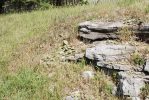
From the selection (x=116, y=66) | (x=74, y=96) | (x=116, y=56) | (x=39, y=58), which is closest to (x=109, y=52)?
(x=116, y=56)

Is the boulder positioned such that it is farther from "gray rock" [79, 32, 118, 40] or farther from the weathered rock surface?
the weathered rock surface

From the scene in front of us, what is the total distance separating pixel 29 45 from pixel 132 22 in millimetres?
3911

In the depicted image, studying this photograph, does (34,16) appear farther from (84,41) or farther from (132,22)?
(132,22)

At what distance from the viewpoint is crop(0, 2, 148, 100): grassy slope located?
9383 millimetres

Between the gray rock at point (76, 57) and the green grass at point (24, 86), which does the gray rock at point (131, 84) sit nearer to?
the gray rock at point (76, 57)

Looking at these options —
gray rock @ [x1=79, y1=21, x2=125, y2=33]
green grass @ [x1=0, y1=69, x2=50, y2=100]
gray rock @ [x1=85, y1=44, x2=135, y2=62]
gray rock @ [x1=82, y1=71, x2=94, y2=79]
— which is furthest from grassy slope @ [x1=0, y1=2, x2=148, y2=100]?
gray rock @ [x1=79, y1=21, x2=125, y2=33]

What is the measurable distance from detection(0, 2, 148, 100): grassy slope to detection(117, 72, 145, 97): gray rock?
50 centimetres

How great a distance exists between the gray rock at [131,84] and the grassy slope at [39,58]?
499 millimetres

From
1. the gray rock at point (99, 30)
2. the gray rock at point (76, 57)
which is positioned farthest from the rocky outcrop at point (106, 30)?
the gray rock at point (76, 57)

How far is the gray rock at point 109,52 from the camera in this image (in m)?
9.59

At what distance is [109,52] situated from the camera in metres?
9.72

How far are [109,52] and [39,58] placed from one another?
2.60 metres

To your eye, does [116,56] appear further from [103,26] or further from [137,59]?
[103,26]

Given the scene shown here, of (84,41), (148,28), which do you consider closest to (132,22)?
(148,28)
